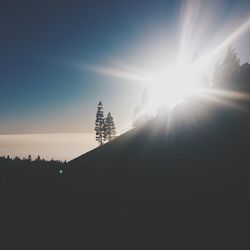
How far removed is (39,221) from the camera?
66.2 ft

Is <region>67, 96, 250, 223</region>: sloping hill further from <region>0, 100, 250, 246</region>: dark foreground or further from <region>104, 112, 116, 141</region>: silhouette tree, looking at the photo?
<region>104, 112, 116, 141</region>: silhouette tree

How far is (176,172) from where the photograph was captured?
69.7 feet

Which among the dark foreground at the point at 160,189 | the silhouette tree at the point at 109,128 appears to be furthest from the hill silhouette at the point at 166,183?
the silhouette tree at the point at 109,128

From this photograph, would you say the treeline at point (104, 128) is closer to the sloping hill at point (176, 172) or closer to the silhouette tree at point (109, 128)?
the silhouette tree at point (109, 128)

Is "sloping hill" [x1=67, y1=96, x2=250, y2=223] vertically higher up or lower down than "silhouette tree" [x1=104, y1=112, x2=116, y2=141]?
lower down

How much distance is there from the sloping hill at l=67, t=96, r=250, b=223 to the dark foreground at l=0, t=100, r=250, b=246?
7cm

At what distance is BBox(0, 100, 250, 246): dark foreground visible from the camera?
51.3 feet

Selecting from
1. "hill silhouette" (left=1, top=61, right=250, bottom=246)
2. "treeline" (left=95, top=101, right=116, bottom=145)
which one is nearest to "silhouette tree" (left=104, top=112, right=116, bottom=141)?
"treeline" (left=95, top=101, right=116, bottom=145)

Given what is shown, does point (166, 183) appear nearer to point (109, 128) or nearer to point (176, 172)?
point (176, 172)

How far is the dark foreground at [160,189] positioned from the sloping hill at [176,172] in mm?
66

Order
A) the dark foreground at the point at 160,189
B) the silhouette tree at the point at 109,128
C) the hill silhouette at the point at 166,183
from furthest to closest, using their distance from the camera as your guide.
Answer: the silhouette tree at the point at 109,128, the hill silhouette at the point at 166,183, the dark foreground at the point at 160,189

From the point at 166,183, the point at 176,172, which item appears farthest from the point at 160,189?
the point at 176,172

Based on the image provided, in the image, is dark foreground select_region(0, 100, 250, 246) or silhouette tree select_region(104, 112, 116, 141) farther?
silhouette tree select_region(104, 112, 116, 141)

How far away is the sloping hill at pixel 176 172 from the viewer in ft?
54.5
